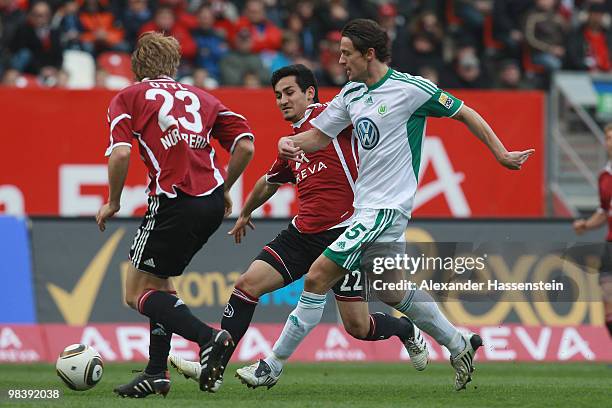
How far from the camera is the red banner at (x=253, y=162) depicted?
51.3ft

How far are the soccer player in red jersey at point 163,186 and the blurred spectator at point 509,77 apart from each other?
10317mm

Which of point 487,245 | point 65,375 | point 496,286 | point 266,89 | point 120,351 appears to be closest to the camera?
point 65,375

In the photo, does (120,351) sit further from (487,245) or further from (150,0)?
(150,0)

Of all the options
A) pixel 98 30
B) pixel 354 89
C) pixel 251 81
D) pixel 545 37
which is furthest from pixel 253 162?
pixel 354 89

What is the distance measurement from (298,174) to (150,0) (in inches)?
378

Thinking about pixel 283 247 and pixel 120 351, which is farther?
pixel 120 351

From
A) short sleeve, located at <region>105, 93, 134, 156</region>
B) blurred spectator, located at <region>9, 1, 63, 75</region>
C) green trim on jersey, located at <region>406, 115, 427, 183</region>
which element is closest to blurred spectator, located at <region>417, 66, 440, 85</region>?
blurred spectator, located at <region>9, 1, 63, 75</region>

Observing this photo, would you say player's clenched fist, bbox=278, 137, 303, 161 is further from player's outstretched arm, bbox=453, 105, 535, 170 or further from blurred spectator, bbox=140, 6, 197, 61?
blurred spectator, bbox=140, 6, 197, 61

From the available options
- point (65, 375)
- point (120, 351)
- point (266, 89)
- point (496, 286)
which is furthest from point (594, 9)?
point (65, 375)

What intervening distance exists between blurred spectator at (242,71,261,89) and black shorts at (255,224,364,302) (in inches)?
314

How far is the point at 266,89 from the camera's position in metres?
16.2

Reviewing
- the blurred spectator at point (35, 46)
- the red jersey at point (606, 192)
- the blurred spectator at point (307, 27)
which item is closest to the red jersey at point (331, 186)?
the red jersey at point (606, 192)

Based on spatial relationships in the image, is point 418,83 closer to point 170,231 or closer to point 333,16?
point 170,231

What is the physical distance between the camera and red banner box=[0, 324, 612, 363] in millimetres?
12961
